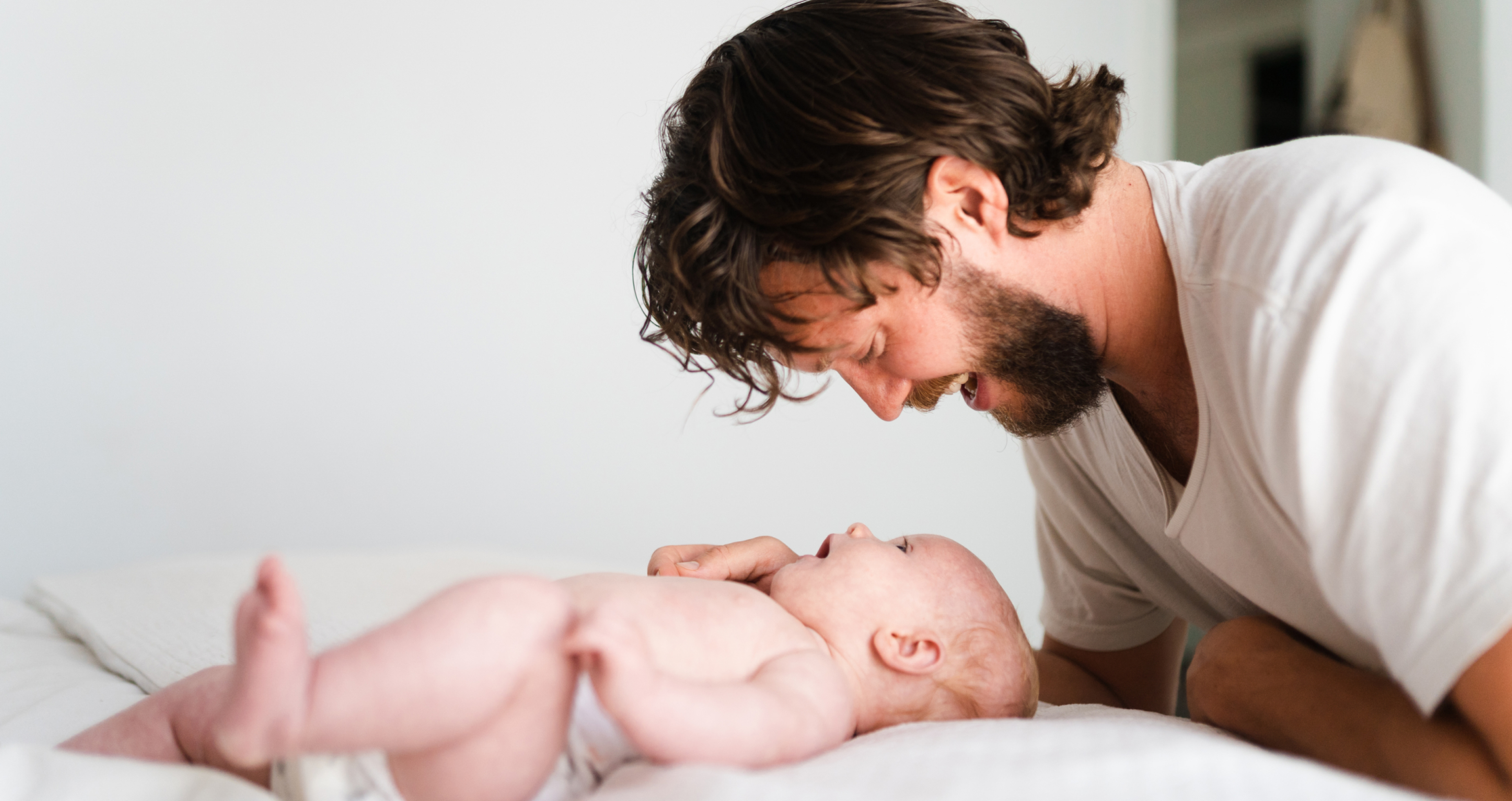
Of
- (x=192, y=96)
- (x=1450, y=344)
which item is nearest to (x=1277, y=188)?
(x=1450, y=344)

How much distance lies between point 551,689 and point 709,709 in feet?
0.38

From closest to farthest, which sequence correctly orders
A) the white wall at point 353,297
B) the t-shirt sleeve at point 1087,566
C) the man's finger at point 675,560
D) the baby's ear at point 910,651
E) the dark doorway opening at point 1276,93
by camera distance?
the baby's ear at point 910,651 < the man's finger at point 675,560 < the t-shirt sleeve at point 1087,566 < the white wall at point 353,297 < the dark doorway opening at point 1276,93

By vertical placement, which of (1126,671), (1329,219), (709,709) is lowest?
(1126,671)

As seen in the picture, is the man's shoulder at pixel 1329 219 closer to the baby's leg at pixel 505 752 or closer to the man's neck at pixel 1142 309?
the man's neck at pixel 1142 309

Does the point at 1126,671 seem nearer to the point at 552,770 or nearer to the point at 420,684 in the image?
the point at 552,770

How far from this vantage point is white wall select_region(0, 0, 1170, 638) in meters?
1.81

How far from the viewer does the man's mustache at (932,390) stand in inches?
46.5

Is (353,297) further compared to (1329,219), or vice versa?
(353,297)

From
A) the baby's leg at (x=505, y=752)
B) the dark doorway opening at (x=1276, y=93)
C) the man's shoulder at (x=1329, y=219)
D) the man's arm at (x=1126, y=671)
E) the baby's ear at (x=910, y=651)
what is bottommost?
the man's arm at (x=1126, y=671)

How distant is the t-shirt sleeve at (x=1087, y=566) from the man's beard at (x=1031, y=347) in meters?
0.25

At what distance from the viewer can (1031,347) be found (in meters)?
1.10

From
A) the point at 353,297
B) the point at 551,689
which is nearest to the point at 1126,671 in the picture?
the point at 551,689

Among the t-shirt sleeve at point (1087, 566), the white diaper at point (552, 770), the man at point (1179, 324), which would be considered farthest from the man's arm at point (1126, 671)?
the white diaper at point (552, 770)

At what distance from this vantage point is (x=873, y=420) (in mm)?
2602
